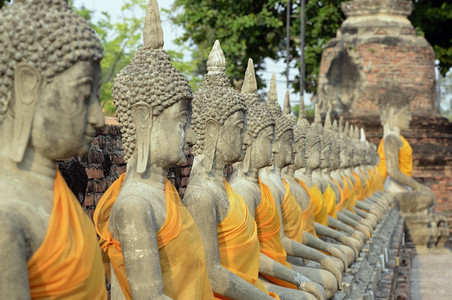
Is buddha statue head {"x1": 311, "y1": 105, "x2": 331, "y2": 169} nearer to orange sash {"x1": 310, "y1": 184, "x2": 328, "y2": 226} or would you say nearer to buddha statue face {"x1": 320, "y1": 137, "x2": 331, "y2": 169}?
buddha statue face {"x1": 320, "y1": 137, "x2": 331, "y2": 169}

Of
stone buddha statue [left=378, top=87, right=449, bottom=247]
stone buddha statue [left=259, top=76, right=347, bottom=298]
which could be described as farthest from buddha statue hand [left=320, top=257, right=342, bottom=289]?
stone buddha statue [left=378, top=87, right=449, bottom=247]

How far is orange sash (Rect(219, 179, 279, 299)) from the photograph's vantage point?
15.3ft

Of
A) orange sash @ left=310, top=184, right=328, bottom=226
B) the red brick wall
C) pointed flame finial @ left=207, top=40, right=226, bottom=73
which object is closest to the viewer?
pointed flame finial @ left=207, top=40, right=226, bottom=73

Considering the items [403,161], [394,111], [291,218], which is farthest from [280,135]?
[394,111]

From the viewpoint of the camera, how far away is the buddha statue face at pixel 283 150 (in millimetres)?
6785

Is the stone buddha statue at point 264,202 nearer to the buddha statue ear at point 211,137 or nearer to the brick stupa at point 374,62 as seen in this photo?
the buddha statue ear at point 211,137

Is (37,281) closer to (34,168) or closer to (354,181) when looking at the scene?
(34,168)

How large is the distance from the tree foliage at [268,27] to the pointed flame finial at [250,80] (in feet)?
59.5

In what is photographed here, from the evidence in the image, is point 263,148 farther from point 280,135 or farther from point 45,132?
point 45,132

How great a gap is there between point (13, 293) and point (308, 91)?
25.5 meters

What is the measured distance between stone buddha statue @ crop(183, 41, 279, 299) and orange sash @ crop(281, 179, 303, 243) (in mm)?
1486

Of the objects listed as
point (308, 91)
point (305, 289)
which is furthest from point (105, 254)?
point (308, 91)

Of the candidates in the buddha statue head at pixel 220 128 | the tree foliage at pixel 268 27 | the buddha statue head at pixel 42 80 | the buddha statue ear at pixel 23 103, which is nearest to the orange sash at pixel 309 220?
the buddha statue head at pixel 220 128

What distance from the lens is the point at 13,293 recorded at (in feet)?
8.25
